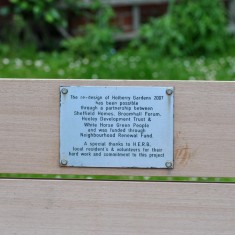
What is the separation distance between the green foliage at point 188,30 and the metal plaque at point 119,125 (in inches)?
202

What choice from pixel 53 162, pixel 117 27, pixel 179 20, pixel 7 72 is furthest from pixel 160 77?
pixel 53 162

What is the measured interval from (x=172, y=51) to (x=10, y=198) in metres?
5.19

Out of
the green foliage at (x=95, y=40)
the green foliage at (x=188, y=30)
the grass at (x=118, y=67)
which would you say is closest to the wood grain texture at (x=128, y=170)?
the grass at (x=118, y=67)

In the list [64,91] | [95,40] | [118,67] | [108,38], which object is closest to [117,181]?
[64,91]

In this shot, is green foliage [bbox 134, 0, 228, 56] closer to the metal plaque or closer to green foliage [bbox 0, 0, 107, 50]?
green foliage [bbox 0, 0, 107, 50]

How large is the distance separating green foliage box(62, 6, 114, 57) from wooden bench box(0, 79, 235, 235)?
17.2ft

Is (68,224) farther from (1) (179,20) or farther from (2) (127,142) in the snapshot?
(1) (179,20)

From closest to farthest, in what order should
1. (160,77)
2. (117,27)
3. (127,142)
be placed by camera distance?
(127,142) < (160,77) < (117,27)

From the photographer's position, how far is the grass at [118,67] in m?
6.21

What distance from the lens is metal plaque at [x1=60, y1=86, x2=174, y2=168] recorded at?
260 cm

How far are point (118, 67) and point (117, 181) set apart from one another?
386 centimetres

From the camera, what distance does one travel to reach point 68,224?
8.88ft

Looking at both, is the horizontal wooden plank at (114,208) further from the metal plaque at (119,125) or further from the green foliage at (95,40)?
the green foliage at (95,40)

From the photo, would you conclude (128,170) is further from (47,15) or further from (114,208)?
(47,15)
